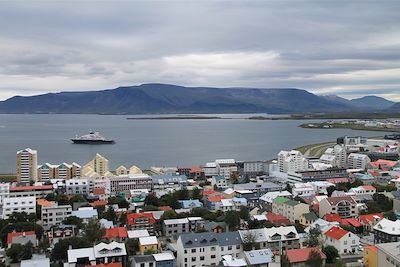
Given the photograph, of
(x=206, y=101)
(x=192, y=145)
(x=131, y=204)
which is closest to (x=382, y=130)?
(x=192, y=145)

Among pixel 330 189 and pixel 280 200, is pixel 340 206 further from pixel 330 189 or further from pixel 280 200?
pixel 330 189

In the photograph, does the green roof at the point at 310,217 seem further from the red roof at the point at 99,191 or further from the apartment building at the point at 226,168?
the apartment building at the point at 226,168

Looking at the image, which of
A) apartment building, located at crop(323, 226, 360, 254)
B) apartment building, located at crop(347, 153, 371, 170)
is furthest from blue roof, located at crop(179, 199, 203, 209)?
apartment building, located at crop(347, 153, 371, 170)

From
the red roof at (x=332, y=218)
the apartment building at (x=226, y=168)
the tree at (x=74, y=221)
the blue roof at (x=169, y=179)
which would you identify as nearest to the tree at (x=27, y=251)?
the tree at (x=74, y=221)

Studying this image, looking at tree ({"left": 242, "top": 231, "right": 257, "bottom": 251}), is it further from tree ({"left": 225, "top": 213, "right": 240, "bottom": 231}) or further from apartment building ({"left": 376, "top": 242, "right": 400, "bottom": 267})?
apartment building ({"left": 376, "top": 242, "right": 400, "bottom": 267})

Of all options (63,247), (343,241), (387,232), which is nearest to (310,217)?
(343,241)

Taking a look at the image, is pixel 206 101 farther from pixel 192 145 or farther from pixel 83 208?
pixel 83 208
